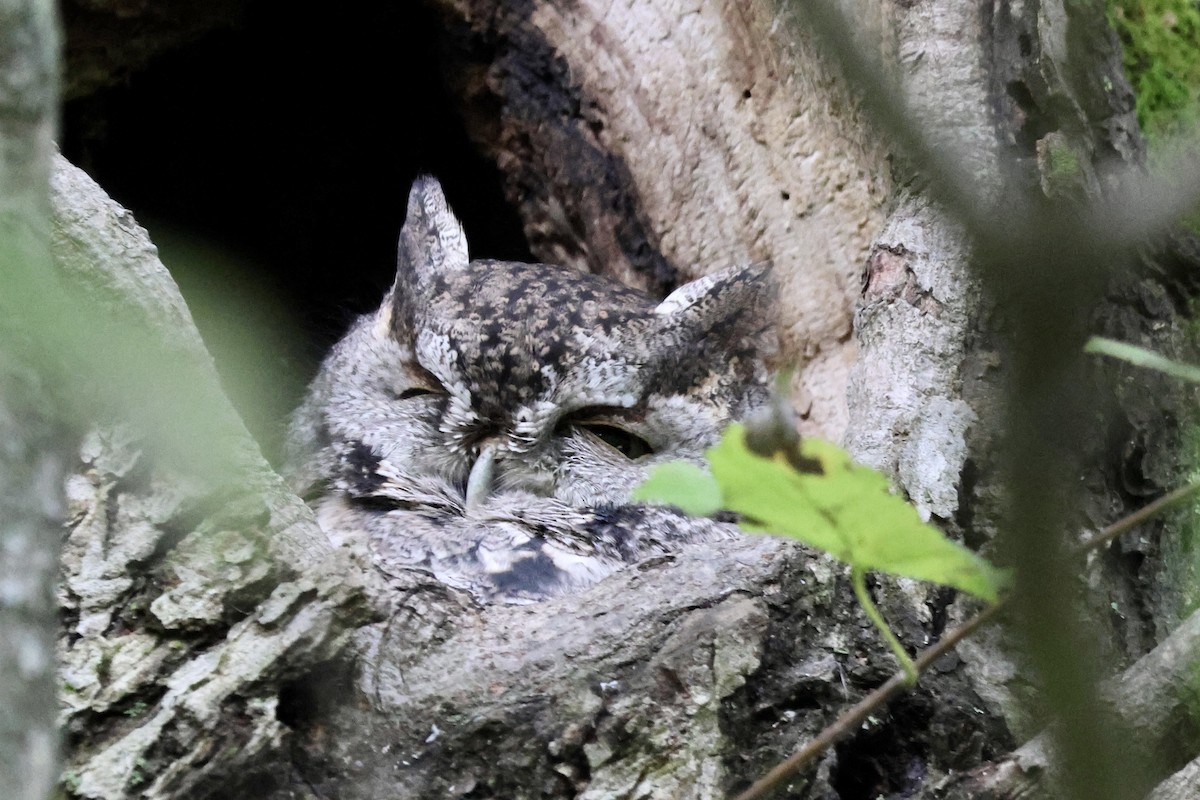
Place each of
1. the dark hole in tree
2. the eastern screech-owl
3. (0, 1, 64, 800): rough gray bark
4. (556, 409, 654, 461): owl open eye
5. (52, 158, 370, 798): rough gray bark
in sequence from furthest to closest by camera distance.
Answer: the dark hole in tree < (556, 409, 654, 461): owl open eye < the eastern screech-owl < (52, 158, 370, 798): rough gray bark < (0, 1, 64, 800): rough gray bark

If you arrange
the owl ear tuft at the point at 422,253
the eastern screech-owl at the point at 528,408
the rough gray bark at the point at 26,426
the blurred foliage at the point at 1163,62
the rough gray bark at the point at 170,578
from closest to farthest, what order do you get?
1. the rough gray bark at the point at 26,426
2. the rough gray bark at the point at 170,578
3. the blurred foliage at the point at 1163,62
4. the eastern screech-owl at the point at 528,408
5. the owl ear tuft at the point at 422,253

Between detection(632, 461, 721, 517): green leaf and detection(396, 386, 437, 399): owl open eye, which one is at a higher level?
detection(396, 386, 437, 399): owl open eye

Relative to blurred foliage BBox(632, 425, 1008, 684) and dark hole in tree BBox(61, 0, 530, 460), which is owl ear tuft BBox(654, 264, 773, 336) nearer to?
dark hole in tree BBox(61, 0, 530, 460)

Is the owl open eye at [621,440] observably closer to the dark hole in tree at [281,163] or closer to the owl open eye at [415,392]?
the owl open eye at [415,392]

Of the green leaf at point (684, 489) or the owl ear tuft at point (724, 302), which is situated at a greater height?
the owl ear tuft at point (724, 302)

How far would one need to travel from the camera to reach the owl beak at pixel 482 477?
78.4 inches

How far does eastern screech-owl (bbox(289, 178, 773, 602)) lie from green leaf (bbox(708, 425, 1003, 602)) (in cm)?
127

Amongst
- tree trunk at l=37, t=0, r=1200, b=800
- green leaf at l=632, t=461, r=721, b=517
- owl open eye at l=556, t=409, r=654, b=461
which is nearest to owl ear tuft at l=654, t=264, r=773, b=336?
owl open eye at l=556, t=409, r=654, b=461

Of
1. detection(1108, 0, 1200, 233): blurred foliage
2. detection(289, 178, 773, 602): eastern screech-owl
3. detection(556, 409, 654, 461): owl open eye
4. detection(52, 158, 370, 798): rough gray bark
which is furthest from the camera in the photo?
detection(556, 409, 654, 461): owl open eye

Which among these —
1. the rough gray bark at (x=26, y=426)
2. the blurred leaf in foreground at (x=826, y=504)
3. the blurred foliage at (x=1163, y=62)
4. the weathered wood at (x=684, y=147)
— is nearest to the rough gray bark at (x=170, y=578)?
the rough gray bark at (x=26, y=426)

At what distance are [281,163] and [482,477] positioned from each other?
3.97 ft

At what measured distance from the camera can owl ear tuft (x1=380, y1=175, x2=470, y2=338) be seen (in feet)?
6.98

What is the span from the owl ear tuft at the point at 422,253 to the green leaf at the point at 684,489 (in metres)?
1.59

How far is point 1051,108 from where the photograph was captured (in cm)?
151
